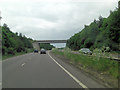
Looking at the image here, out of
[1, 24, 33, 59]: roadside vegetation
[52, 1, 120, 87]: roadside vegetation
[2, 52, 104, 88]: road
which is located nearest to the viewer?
[2, 52, 104, 88]: road

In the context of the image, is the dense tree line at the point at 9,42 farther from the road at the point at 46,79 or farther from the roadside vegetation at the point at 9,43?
the road at the point at 46,79

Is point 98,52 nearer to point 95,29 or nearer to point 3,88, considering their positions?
point 3,88

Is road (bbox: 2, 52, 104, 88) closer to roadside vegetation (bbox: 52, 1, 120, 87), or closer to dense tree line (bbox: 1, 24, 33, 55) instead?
roadside vegetation (bbox: 52, 1, 120, 87)

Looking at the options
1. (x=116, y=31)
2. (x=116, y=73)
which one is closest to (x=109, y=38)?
(x=116, y=31)

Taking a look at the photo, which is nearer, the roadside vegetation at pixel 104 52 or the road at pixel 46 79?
the road at pixel 46 79

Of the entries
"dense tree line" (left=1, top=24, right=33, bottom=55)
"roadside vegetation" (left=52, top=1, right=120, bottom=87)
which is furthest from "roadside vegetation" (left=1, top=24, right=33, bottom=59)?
"roadside vegetation" (left=52, top=1, right=120, bottom=87)

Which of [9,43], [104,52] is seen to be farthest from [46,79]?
[9,43]

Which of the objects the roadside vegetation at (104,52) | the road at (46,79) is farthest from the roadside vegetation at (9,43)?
the road at (46,79)

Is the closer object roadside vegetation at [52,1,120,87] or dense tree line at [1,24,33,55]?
roadside vegetation at [52,1,120,87]

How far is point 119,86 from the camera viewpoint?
7.00 meters

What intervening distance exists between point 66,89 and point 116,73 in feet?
11.1

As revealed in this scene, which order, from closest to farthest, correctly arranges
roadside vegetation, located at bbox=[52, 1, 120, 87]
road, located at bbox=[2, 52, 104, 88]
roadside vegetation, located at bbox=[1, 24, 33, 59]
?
1. road, located at bbox=[2, 52, 104, 88]
2. roadside vegetation, located at bbox=[52, 1, 120, 87]
3. roadside vegetation, located at bbox=[1, 24, 33, 59]

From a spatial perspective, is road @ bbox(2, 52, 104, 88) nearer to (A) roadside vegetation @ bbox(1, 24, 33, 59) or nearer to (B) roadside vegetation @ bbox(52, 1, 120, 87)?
(B) roadside vegetation @ bbox(52, 1, 120, 87)

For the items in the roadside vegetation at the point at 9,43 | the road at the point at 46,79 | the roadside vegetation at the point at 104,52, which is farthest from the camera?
the roadside vegetation at the point at 9,43
